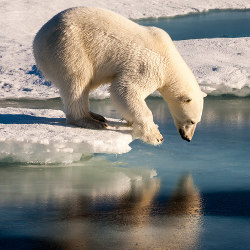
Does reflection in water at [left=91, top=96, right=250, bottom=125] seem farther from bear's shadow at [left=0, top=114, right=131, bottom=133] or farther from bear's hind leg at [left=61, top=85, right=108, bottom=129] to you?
bear's hind leg at [left=61, top=85, right=108, bottom=129]

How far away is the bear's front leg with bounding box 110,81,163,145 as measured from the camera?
5.53 m

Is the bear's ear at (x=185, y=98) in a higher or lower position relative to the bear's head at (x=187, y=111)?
higher

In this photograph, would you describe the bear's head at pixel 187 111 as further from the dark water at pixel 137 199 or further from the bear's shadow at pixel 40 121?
the bear's shadow at pixel 40 121

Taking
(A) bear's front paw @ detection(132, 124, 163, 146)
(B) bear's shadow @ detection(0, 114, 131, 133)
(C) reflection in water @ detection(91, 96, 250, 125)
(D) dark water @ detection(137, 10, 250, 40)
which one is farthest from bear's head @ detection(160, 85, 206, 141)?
(D) dark water @ detection(137, 10, 250, 40)

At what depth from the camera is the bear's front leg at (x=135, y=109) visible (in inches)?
218

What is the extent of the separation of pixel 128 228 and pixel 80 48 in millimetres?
2066

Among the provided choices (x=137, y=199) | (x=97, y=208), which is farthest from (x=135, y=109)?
(x=97, y=208)

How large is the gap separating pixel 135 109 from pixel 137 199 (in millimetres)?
1047

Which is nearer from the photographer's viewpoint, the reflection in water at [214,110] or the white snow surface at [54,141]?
the white snow surface at [54,141]

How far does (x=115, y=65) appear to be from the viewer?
5.61m

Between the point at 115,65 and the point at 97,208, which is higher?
the point at 115,65

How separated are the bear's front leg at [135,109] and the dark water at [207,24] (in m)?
8.27

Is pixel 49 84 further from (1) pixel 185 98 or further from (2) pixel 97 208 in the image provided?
(2) pixel 97 208

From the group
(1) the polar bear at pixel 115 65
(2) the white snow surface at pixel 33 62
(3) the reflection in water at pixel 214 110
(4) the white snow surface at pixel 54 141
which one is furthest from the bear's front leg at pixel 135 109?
(2) the white snow surface at pixel 33 62
